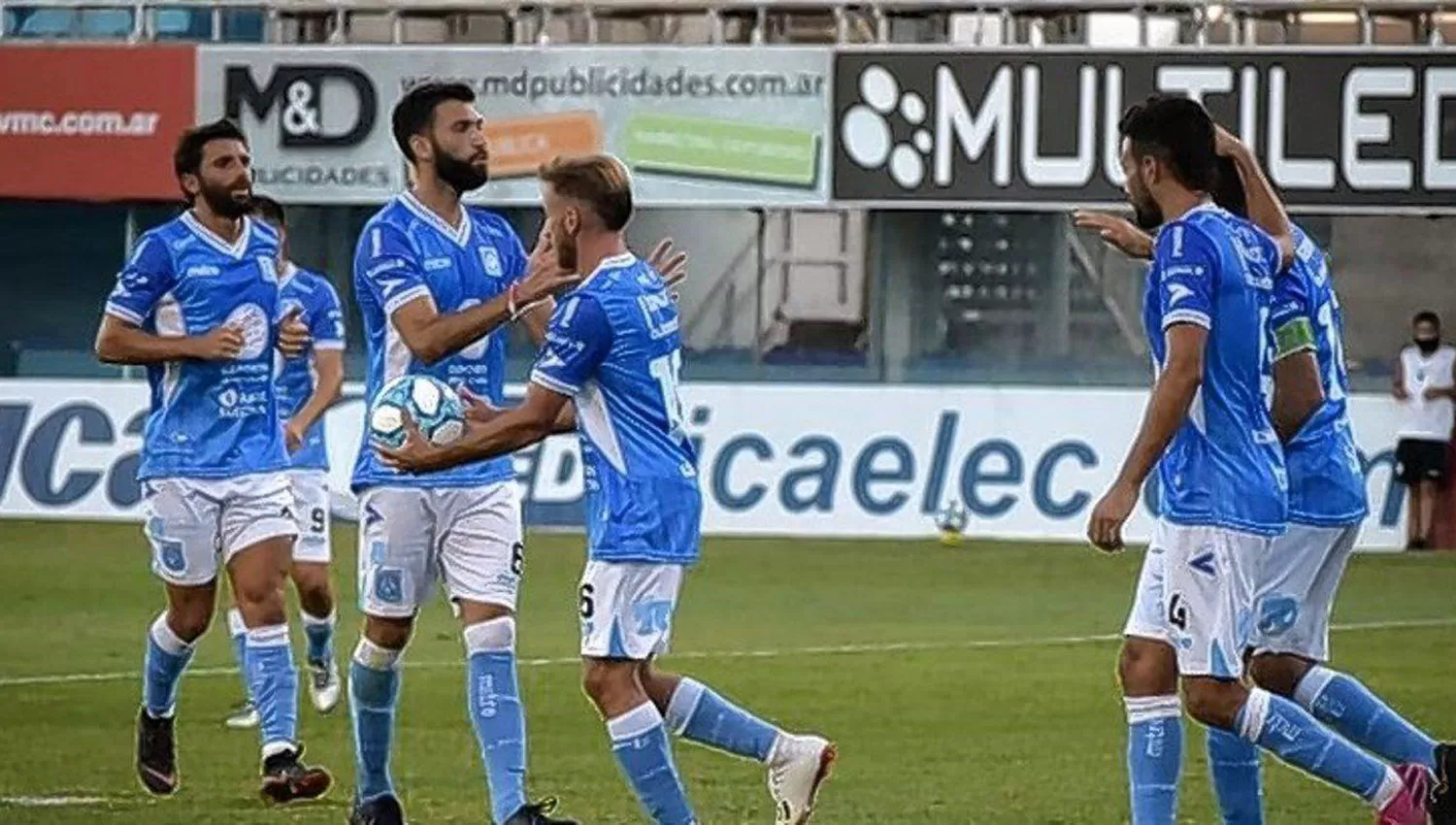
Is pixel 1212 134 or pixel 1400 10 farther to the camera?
pixel 1400 10

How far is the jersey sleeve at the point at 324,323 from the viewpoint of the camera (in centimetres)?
1703

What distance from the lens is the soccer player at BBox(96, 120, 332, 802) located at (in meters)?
13.1

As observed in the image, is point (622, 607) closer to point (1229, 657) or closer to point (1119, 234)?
point (1229, 657)

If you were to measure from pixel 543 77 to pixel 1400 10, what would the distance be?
767 centimetres

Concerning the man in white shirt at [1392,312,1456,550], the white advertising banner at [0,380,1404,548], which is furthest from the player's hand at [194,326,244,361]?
the man in white shirt at [1392,312,1456,550]

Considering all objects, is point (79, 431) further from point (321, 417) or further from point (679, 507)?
point (679, 507)

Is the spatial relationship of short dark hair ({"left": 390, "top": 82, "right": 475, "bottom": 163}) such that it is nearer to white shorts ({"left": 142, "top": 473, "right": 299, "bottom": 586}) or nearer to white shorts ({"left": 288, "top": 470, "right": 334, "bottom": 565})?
white shorts ({"left": 142, "top": 473, "right": 299, "bottom": 586})

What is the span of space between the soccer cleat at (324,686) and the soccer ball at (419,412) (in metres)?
5.52

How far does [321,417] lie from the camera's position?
16.6 meters

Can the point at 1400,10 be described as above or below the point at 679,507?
above

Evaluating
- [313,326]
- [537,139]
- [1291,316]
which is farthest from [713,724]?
[537,139]

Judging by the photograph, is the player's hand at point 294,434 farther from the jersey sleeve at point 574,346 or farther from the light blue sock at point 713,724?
the jersey sleeve at point 574,346

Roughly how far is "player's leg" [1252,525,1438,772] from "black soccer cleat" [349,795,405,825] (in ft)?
9.30

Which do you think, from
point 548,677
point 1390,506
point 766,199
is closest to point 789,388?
point 766,199
